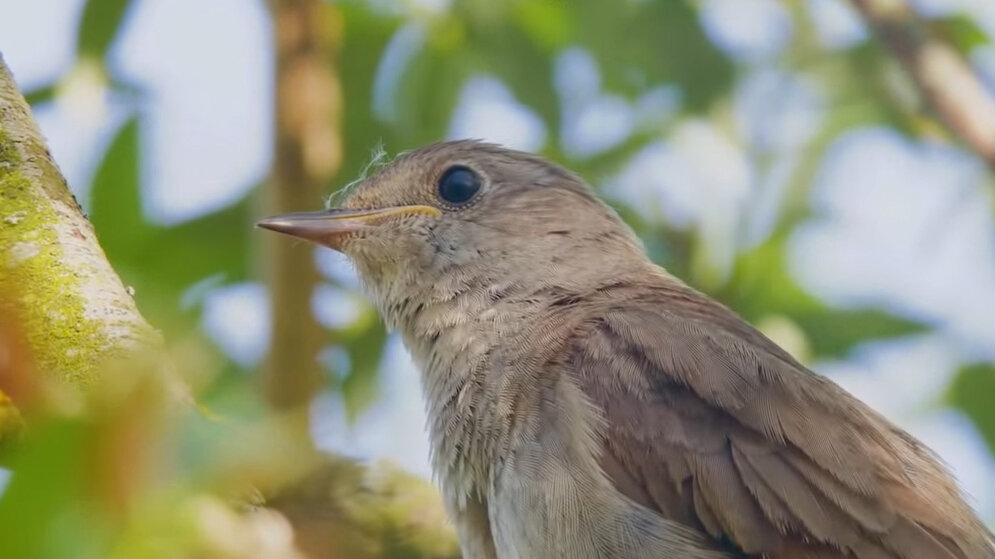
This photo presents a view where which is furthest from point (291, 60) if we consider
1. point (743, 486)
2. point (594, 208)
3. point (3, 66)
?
point (743, 486)

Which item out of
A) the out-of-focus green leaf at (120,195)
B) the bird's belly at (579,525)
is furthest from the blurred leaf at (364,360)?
the bird's belly at (579,525)

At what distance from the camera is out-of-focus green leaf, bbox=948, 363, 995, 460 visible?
5.30 metres

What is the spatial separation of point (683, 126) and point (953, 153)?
4.45ft

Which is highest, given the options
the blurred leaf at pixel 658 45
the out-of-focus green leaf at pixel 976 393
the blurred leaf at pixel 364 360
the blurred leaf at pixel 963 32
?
the blurred leaf at pixel 963 32

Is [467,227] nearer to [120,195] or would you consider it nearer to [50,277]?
[120,195]

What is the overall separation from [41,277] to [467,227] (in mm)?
1965

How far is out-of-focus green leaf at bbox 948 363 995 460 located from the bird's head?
1.60m

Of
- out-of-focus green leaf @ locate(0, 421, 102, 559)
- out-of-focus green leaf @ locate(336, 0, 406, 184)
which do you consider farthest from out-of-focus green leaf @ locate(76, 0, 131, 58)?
out-of-focus green leaf @ locate(0, 421, 102, 559)

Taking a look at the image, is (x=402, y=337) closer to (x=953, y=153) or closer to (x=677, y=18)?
(x=677, y=18)

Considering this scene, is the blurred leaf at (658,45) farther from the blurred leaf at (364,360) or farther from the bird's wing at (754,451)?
the bird's wing at (754,451)

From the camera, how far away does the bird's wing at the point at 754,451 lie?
333cm

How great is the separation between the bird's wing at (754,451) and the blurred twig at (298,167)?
4.76 feet

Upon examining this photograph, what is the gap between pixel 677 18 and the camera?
546cm

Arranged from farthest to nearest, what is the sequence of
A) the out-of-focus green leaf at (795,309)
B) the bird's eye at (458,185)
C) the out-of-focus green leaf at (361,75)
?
1. the out-of-focus green leaf at (361,75)
2. the out-of-focus green leaf at (795,309)
3. the bird's eye at (458,185)
